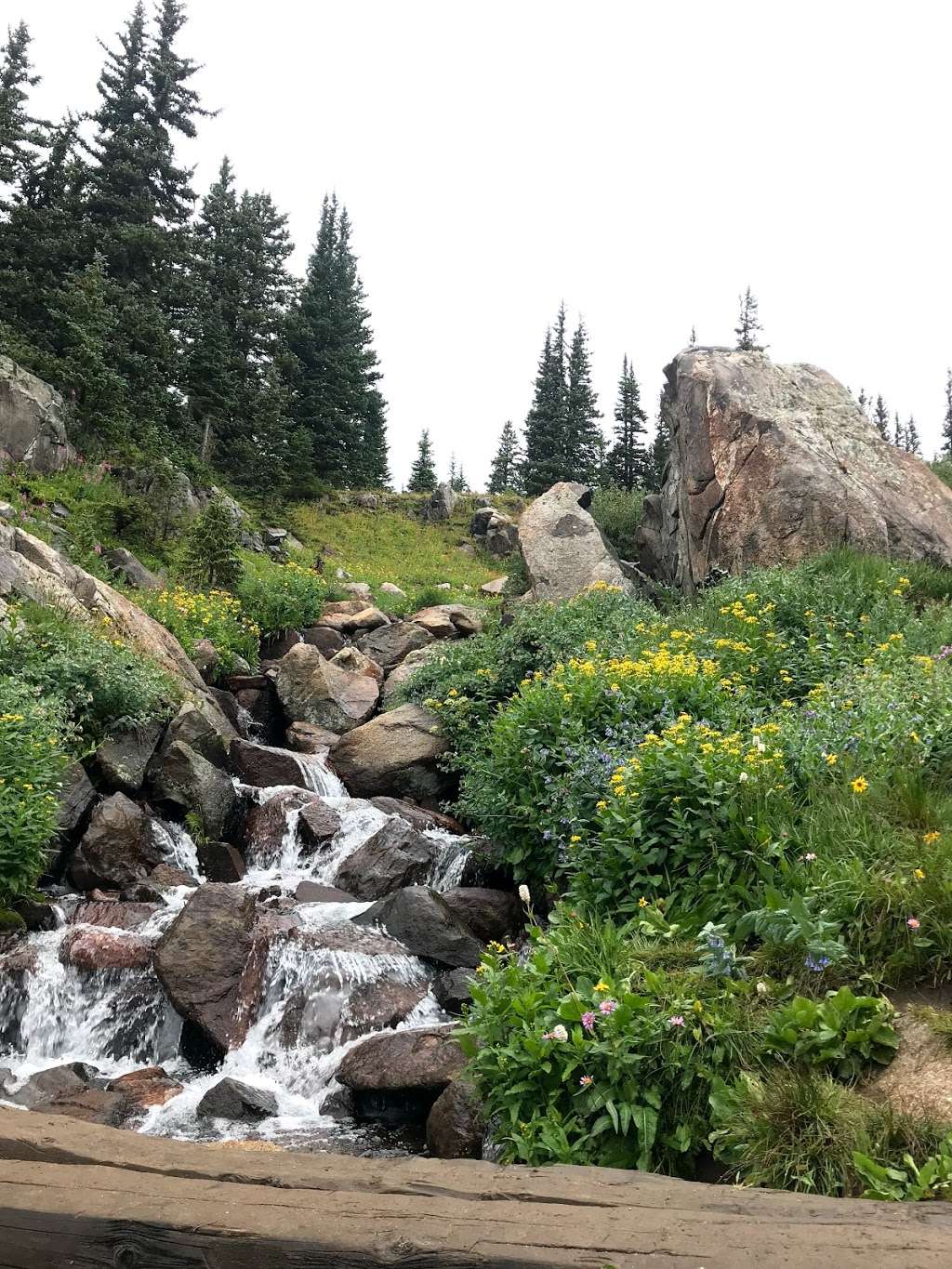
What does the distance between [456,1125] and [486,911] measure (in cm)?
289

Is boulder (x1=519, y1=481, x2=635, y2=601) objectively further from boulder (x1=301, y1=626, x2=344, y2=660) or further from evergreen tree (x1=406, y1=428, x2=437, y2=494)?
evergreen tree (x1=406, y1=428, x2=437, y2=494)

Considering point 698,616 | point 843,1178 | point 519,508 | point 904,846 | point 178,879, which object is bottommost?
point 178,879

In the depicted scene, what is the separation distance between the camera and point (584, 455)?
4594 centimetres

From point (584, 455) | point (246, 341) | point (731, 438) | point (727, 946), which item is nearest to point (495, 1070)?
point (727, 946)

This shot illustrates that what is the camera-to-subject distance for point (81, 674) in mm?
9422

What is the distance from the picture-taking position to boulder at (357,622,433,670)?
54.3 ft

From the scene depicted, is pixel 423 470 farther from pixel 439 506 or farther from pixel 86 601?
pixel 86 601

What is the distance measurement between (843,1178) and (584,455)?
44613 mm

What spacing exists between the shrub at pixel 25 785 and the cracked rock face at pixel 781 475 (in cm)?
998

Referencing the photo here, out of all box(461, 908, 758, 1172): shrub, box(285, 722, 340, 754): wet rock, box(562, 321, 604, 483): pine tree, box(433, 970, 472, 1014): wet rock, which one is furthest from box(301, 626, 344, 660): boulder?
box(562, 321, 604, 483): pine tree

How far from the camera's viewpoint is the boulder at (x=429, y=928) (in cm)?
721

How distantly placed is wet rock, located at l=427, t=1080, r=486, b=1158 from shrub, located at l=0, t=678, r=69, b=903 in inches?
158

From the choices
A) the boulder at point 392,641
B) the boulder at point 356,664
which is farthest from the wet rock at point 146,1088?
the boulder at point 392,641

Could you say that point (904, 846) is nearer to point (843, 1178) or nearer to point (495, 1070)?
point (843, 1178)
